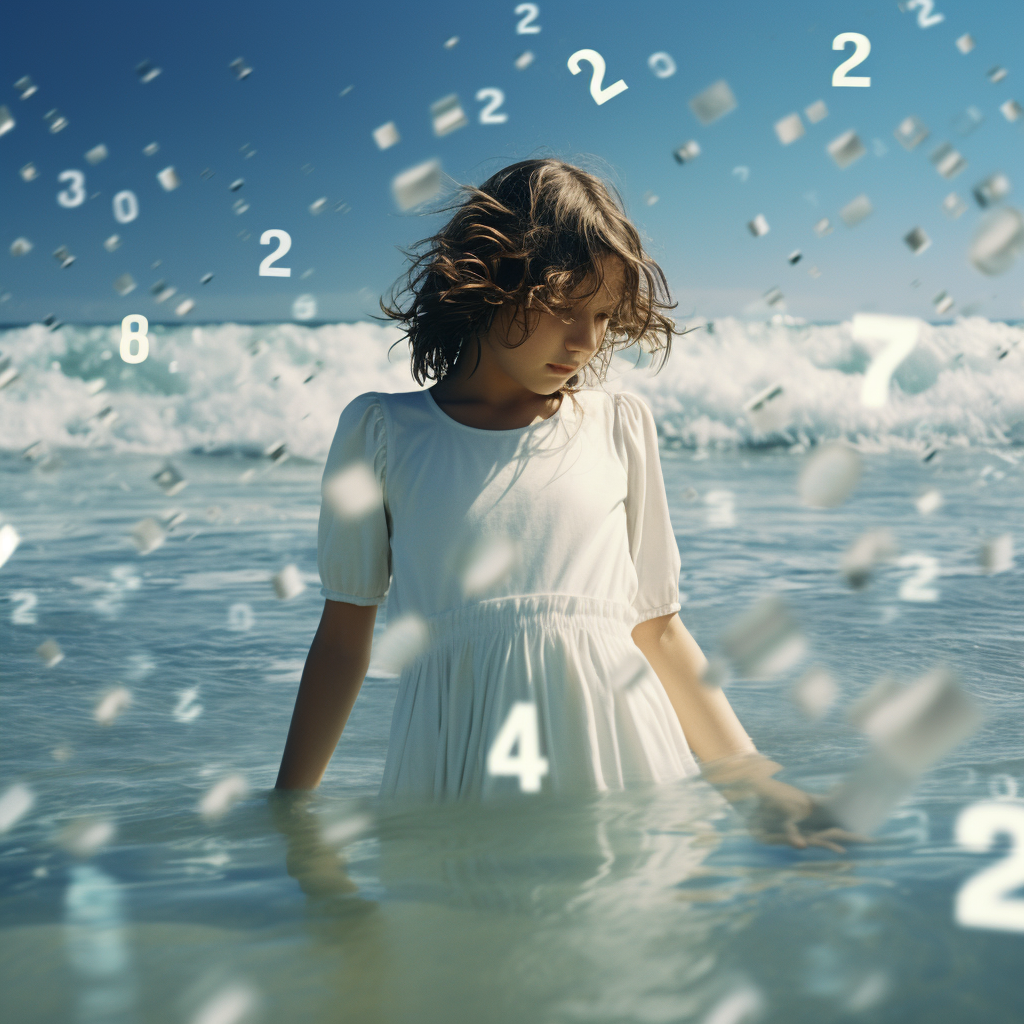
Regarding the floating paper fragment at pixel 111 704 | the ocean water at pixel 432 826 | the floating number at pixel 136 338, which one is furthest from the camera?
the floating number at pixel 136 338

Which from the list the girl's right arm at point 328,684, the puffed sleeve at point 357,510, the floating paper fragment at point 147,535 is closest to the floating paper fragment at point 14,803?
the girl's right arm at point 328,684

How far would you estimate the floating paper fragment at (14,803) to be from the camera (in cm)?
215

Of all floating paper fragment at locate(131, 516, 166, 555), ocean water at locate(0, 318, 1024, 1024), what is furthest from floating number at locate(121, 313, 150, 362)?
floating paper fragment at locate(131, 516, 166, 555)

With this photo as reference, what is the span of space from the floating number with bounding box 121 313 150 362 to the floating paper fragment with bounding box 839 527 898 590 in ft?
37.2

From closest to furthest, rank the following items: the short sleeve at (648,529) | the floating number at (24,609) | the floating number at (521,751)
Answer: the floating number at (521,751) < the short sleeve at (648,529) < the floating number at (24,609)

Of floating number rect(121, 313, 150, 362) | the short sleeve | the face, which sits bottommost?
the short sleeve

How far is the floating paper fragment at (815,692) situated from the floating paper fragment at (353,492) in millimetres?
2090

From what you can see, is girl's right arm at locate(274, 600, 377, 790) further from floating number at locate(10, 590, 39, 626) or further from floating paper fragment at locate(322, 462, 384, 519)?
floating number at locate(10, 590, 39, 626)

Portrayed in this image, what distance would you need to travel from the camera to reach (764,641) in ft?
15.3

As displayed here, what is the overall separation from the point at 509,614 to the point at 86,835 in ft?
3.13

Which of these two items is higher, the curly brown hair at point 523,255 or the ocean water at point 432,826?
the curly brown hair at point 523,255

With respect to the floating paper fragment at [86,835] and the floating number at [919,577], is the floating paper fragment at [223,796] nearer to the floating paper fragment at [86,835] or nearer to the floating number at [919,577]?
the floating paper fragment at [86,835]

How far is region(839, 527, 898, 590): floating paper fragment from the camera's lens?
5.04 metres

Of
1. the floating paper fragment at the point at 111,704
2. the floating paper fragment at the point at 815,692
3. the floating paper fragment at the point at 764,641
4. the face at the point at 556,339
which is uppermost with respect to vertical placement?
the face at the point at 556,339
